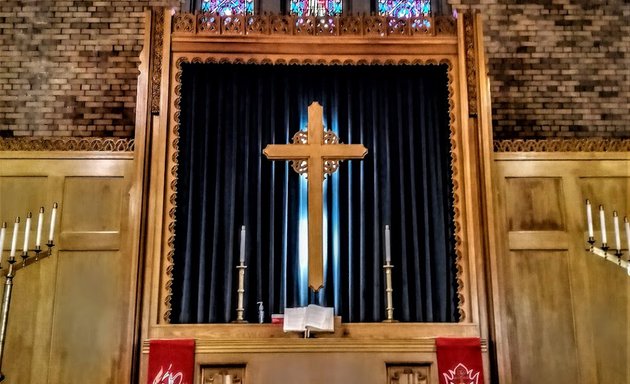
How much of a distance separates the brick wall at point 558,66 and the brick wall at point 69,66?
367 cm

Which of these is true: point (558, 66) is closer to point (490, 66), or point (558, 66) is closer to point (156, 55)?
point (490, 66)

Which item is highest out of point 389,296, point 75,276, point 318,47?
point 318,47

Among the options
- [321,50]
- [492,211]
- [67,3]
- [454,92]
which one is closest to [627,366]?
[492,211]

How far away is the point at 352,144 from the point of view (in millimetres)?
5906

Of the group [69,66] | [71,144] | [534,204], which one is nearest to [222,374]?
[71,144]

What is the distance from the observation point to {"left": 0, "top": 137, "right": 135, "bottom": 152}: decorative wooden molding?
6.25 m

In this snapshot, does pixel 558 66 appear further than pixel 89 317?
Yes

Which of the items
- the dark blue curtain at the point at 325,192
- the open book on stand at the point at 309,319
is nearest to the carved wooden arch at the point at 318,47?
the dark blue curtain at the point at 325,192

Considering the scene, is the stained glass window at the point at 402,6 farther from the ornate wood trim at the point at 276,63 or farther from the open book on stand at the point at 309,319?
the open book on stand at the point at 309,319

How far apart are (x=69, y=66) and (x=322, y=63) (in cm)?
295

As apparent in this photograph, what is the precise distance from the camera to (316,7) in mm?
8180

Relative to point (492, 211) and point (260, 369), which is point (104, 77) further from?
point (492, 211)

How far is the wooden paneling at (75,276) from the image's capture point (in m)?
5.64

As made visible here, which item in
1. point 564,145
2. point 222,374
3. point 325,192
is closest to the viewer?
point 222,374
